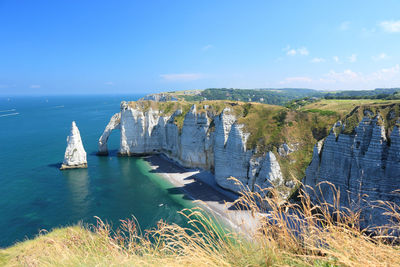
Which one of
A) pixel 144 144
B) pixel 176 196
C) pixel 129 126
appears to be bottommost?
pixel 176 196

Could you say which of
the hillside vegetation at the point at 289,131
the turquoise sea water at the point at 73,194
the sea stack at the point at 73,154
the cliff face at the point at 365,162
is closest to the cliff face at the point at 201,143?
the hillside vegetation at the point at 289,131

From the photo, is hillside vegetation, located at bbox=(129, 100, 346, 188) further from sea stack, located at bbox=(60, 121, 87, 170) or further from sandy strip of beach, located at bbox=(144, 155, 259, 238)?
sea stack, located at bbox=(60, 121, 87, 170)

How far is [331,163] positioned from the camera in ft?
73.1

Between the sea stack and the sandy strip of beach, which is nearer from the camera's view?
the sandy strip of beach

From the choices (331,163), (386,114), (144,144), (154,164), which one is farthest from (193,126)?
(386,114)

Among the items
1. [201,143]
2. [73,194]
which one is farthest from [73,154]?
[201,143]

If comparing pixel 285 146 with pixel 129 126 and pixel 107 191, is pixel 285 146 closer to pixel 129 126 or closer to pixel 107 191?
pixel 107 191

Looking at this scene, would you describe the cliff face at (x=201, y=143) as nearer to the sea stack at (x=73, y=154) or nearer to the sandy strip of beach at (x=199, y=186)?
the sandy strip of beach at (x=199, y=186)

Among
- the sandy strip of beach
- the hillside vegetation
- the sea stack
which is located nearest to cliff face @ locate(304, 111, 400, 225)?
the hillside vegetation

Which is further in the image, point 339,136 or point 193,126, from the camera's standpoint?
point 193,126

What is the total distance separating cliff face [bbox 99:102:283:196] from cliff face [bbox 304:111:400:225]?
18.8ft

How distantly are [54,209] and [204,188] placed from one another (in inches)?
817

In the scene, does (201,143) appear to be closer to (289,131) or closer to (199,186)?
(199,186)

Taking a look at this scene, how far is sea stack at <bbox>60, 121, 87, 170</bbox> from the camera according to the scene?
143 ft
